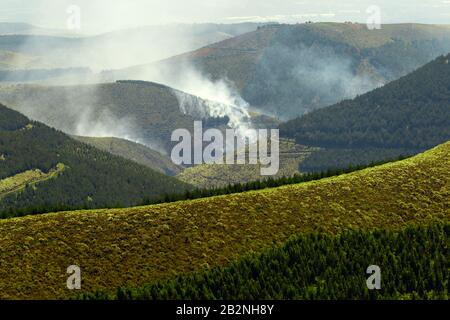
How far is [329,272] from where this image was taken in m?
104

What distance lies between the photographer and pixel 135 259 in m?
111

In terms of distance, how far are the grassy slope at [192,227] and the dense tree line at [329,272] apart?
Answer: 4346 mm

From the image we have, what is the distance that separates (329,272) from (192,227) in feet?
75.3

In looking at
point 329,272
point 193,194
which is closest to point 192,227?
point 193,194

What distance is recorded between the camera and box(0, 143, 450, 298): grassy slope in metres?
108

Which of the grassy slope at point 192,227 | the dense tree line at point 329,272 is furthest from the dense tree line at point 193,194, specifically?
the dense tree line at point 329,272

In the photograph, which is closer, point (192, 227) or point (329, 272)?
point (329, 272)

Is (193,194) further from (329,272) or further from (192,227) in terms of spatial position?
(329,272)

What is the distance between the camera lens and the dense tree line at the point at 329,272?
9819 centimetres

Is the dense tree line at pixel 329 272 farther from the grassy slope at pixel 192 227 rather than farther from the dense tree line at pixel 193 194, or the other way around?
the dense tree line at pixel 193 194

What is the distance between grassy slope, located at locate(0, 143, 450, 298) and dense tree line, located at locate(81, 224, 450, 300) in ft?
14.3

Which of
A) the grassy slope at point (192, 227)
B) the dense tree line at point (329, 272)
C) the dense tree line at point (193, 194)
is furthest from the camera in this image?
the dense tree line at point (193, 194)

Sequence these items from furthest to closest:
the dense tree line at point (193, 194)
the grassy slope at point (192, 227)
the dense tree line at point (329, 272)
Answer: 1. the dense tree line at point (193, 194)
2. the grassy slope at point (192, 227)
3. the dense tree line at point (329, 272)
